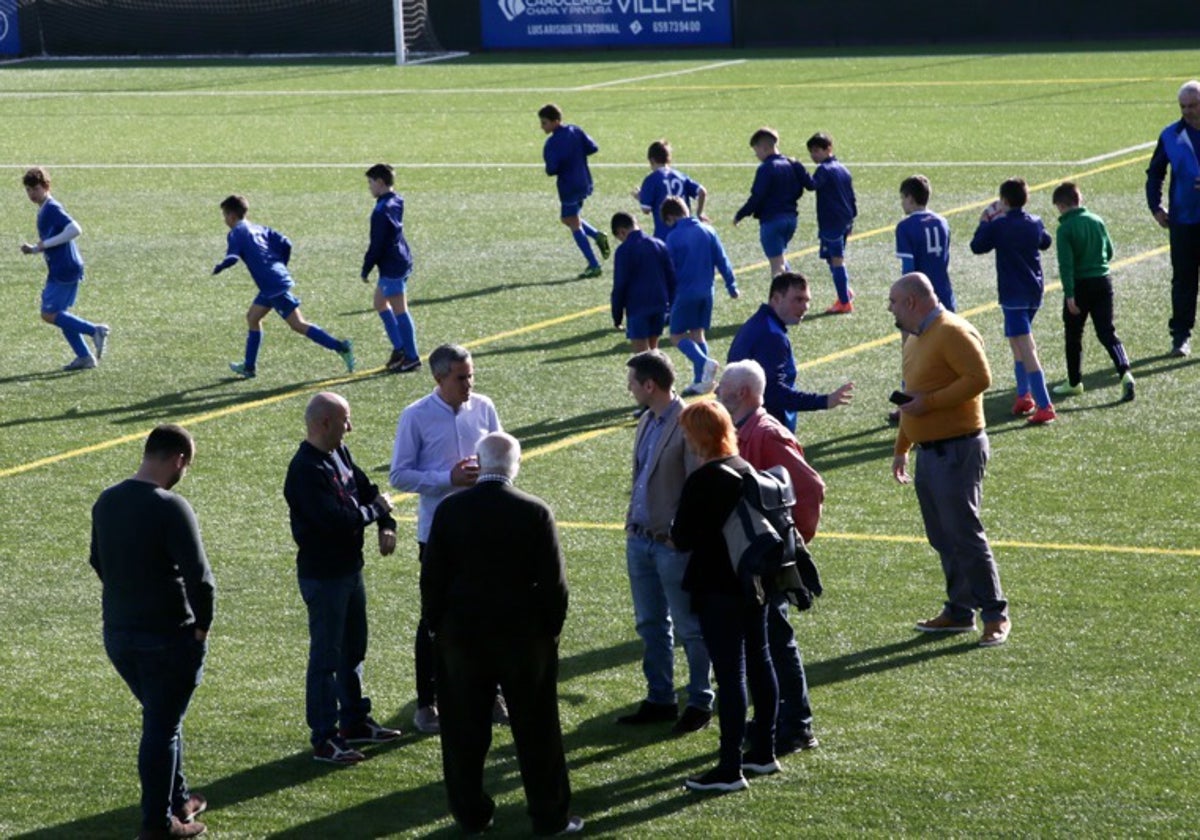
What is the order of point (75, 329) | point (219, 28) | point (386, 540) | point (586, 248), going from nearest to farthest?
point (386, 540) → point (75, 329) → point (586, 248) → point (219, 28)

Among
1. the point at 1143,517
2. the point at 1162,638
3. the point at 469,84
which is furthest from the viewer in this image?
the point at 469,84

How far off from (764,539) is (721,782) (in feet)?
4.08

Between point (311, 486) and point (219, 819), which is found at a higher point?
point (311, 486)

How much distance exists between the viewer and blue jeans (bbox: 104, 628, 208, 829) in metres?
8.57

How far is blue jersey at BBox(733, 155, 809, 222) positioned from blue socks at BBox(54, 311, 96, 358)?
23.4 feet

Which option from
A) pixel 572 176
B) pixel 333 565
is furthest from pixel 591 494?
pixel 572 176

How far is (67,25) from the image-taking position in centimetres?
5950

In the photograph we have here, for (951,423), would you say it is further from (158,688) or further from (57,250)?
(57,250)

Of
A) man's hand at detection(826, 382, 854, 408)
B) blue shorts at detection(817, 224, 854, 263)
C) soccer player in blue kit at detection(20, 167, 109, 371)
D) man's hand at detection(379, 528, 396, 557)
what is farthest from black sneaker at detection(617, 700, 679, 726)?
blue shorts at detection(817, 224, 854, 263)

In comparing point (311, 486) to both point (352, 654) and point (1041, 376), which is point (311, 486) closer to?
point (352, 654)

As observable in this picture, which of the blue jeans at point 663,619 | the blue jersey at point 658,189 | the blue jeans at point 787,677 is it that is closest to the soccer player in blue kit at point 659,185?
the blue jersey at point 658,189

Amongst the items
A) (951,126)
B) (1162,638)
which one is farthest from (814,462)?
(951,126)

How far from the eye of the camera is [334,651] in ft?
31.8

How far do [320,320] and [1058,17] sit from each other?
110ft
